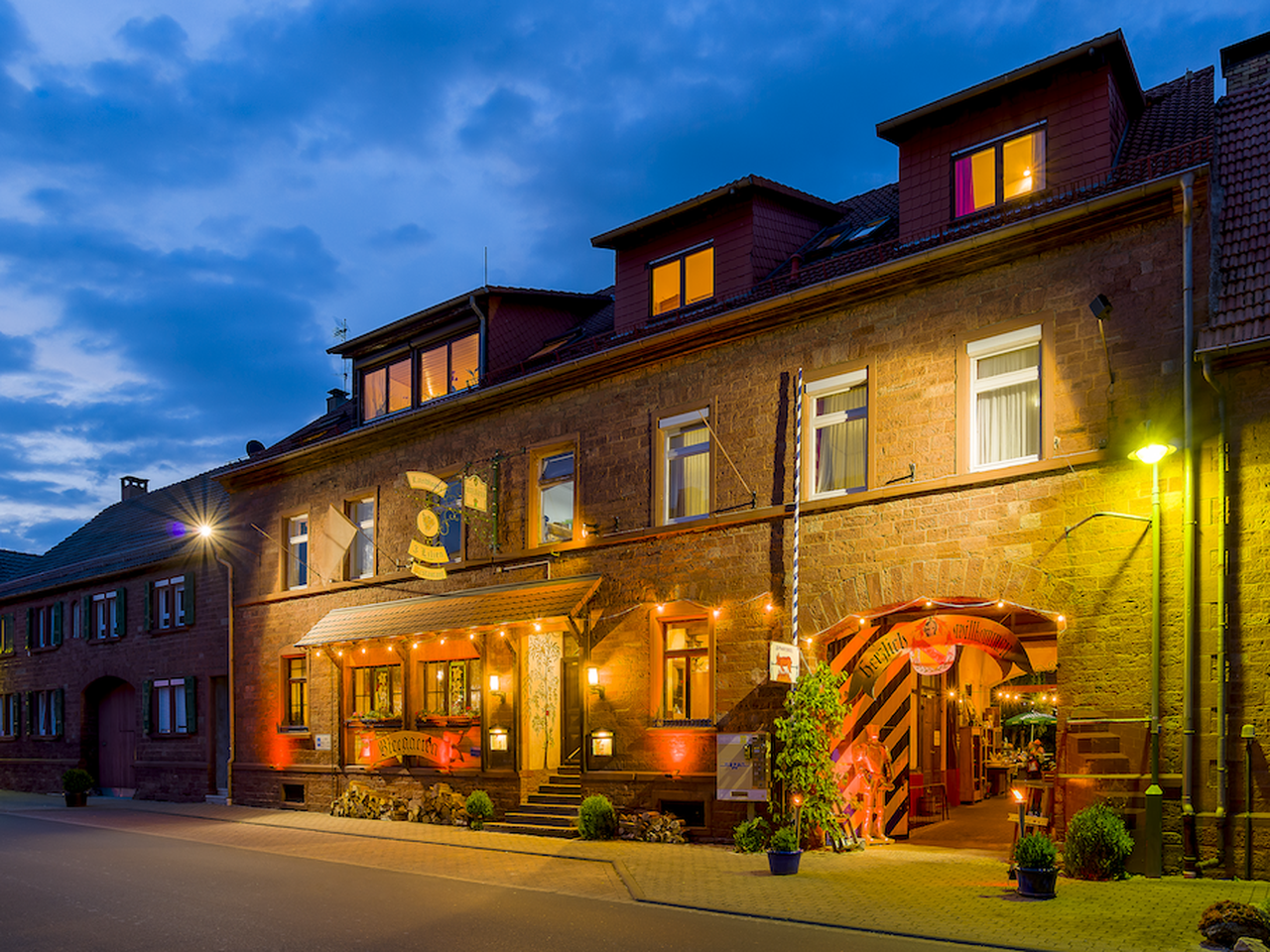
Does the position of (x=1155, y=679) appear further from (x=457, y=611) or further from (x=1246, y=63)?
(x=457, y=611)

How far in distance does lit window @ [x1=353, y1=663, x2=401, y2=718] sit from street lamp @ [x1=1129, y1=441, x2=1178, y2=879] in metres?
14.7

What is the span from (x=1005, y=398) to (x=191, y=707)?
21.9 meters

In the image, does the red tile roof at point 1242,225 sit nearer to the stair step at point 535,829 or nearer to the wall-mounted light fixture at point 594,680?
the wall-mounted light fixture at point 594,680

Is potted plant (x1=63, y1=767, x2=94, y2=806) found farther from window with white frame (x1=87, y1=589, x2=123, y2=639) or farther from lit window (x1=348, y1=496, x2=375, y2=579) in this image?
lit window (x1=348, y1=496, x2=375, y2=579)

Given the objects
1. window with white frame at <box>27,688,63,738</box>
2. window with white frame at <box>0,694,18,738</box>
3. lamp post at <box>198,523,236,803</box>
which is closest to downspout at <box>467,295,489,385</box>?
lamp post at <box>198,523,236,803</box>

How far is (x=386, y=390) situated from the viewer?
85.4 ft

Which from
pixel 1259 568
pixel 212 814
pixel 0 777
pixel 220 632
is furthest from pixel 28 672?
pixel 1259 568

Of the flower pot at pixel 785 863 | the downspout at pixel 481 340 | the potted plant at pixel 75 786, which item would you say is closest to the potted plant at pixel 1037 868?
the flower pot at pixel 785 863

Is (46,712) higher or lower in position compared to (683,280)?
lower

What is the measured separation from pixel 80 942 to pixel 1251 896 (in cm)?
1063

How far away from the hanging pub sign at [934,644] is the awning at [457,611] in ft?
15.3

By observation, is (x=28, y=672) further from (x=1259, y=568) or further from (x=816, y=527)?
(x=1259, y=568)

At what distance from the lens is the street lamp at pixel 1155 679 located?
12461 mm

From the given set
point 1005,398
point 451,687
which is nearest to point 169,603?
point 451,687
